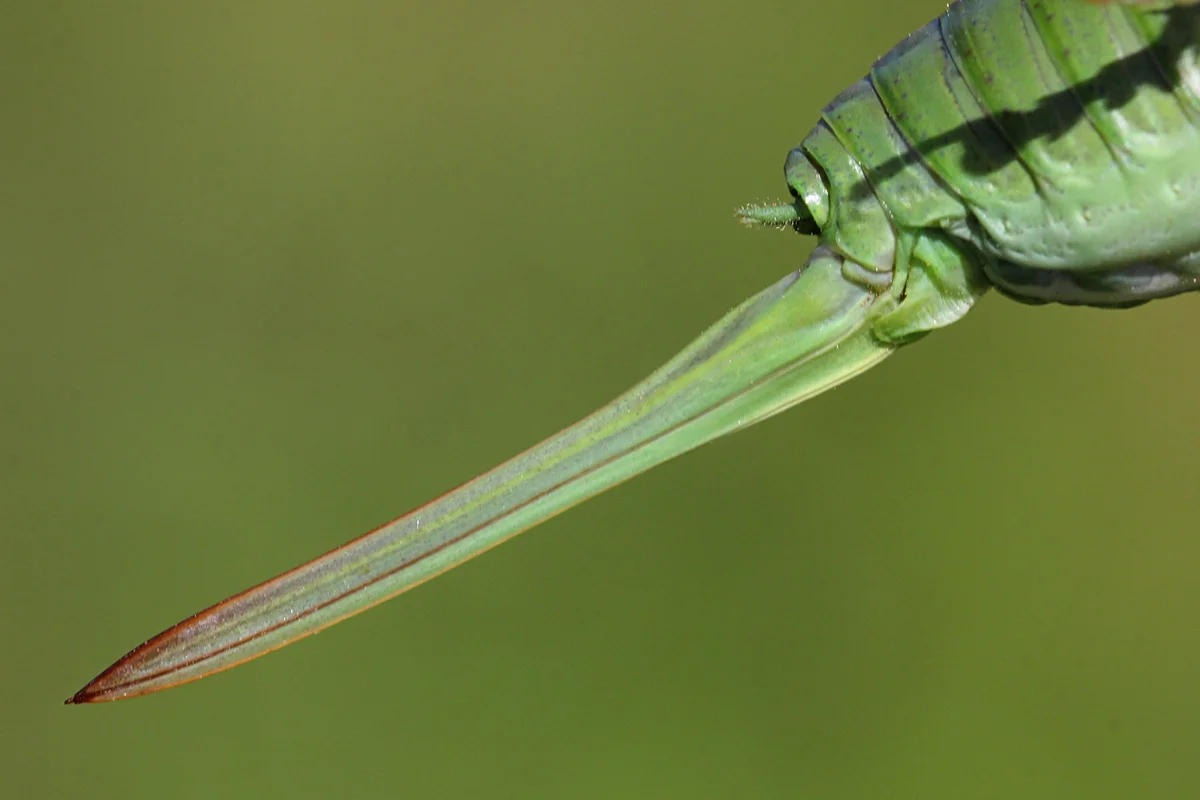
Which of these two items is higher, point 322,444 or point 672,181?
point 672,181

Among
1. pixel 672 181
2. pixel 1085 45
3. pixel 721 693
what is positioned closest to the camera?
pixel 1085 45

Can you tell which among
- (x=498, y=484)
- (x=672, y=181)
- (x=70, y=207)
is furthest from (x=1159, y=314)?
(x=70, y=207)

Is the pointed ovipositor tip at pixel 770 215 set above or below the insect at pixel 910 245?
above

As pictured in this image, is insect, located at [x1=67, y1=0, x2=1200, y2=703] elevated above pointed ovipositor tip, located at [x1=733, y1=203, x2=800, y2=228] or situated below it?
below

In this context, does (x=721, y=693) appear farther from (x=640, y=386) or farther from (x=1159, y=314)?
(x=640, y=386)

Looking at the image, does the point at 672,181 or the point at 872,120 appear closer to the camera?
the point at 872,120
